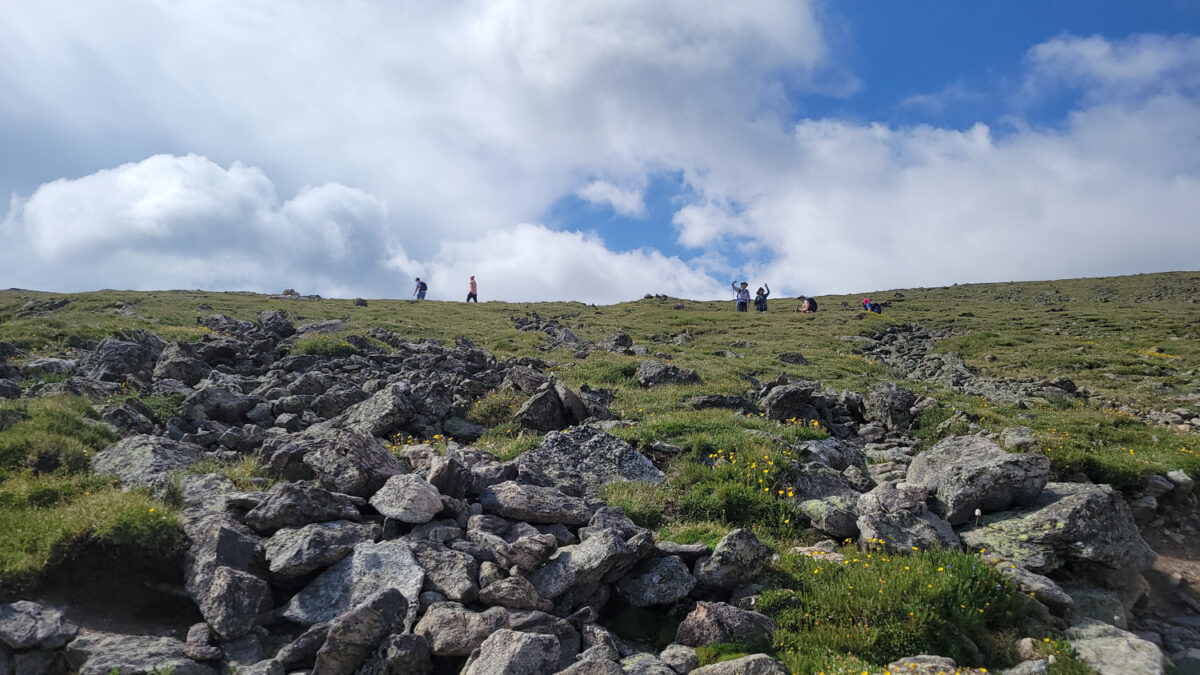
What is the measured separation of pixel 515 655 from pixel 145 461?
804 cm

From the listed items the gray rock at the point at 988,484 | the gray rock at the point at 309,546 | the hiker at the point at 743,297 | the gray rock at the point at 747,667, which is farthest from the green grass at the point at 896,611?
the hiker at the point at 743,297

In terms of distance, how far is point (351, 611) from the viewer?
24.3 ft

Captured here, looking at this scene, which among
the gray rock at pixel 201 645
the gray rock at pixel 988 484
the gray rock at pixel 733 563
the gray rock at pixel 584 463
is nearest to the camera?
the gray rock at pixel 201 645

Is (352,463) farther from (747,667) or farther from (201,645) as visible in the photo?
(747,667)

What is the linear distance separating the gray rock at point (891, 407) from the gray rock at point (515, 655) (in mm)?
13618

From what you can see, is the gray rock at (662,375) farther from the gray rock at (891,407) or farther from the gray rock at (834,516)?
the gray rock at (834,516)

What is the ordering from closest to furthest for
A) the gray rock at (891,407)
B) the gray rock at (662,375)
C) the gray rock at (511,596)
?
the gray rock at (511,596)
the gray rock at (891,407)
the gray rock at (662,375)

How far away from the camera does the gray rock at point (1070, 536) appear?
10016 mm

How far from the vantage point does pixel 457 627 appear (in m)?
7.59

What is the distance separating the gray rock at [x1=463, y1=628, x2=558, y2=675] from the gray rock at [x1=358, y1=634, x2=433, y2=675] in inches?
20.2

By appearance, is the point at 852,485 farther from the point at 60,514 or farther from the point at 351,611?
the point at 60,514

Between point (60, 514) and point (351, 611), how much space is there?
Result: 4843mm

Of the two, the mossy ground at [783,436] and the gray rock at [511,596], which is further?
the mossy ground at [783,436]

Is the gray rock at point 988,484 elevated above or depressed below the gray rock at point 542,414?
below
